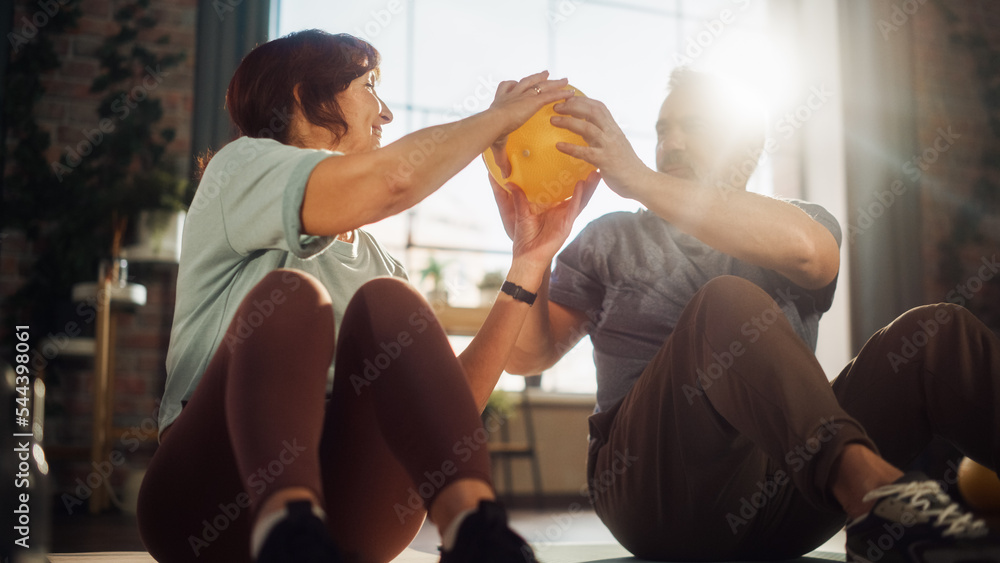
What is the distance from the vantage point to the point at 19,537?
79 centimetres

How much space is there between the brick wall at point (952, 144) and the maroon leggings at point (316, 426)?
3831mm

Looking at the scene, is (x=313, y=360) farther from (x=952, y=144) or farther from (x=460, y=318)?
(x=952, y=144)

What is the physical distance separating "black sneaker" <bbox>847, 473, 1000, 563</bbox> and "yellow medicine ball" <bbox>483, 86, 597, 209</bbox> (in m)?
0.66

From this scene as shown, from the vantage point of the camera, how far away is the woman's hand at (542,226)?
128 cm

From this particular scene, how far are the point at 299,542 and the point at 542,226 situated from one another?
0.75 m

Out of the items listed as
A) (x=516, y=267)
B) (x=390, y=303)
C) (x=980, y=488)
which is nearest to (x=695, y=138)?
(x=516, y=267)

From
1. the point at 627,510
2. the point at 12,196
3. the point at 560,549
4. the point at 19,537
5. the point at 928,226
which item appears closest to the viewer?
the point at 19,537

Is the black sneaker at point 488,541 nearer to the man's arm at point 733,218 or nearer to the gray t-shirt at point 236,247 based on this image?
the gray t-shirt at point 236,247

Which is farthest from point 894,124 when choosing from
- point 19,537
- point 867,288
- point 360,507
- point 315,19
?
point 19,537

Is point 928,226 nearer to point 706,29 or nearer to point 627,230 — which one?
point 706,29

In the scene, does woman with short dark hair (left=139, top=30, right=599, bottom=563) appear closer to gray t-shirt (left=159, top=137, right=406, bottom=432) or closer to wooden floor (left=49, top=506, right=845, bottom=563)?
gray t-shirt (left=159, top=137, right=406, bottom=432)

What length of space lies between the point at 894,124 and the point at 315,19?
9.27 feet

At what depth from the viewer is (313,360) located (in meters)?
0.82

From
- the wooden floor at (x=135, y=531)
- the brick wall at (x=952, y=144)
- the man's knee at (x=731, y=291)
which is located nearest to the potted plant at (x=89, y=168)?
the wooden floor at (x=135, y=531)
